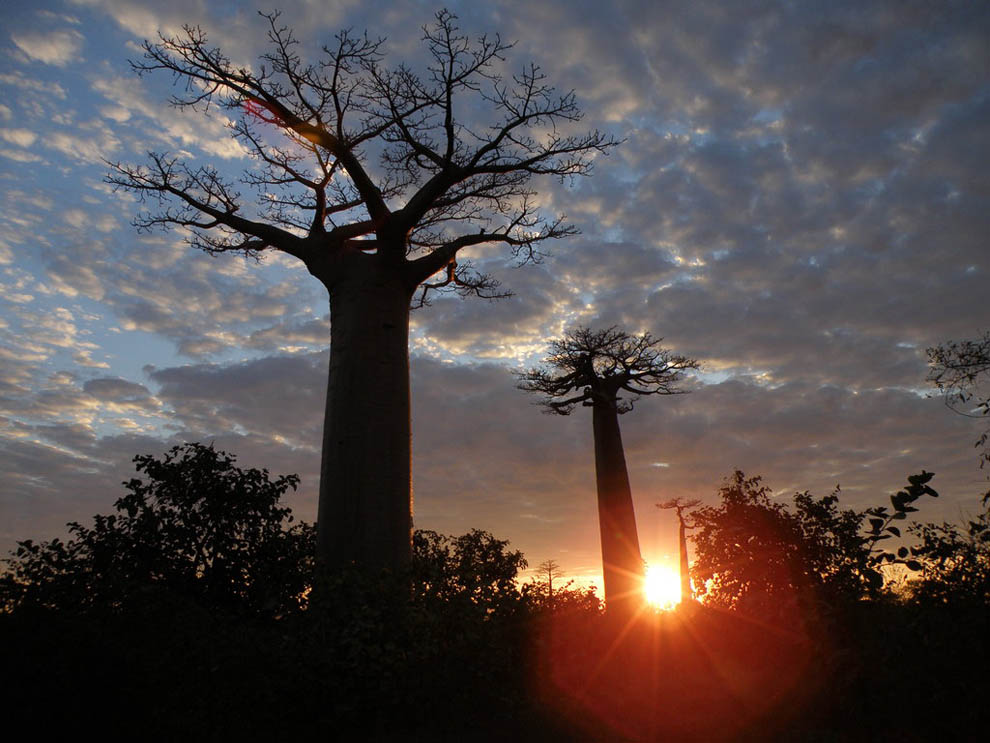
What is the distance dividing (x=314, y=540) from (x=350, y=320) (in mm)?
2536

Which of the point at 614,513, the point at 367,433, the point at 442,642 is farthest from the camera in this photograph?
the point at 614,513

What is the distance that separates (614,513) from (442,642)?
11205mm

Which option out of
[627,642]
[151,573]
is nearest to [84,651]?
[151,573]

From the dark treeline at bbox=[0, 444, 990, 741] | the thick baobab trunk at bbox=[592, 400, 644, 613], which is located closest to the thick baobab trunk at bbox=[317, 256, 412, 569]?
the dark treeline at bbox=[0, 444, 990, 741]

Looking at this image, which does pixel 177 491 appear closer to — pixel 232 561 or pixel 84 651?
pixel 232 561

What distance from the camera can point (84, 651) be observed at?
5.21 m

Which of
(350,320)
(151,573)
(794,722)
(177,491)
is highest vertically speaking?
(350,320)

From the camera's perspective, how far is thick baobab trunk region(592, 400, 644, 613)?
1573cm

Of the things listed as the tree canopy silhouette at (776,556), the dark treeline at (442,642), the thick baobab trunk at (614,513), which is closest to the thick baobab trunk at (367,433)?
the dark treeline at (442,642)

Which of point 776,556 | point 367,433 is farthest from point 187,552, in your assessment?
point 776,556

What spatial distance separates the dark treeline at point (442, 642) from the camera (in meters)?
4.82

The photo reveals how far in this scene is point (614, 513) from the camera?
642 inches

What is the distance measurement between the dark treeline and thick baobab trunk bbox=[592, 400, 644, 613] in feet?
27.1

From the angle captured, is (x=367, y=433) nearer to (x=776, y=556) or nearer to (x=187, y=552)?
(x=187, y=552)
